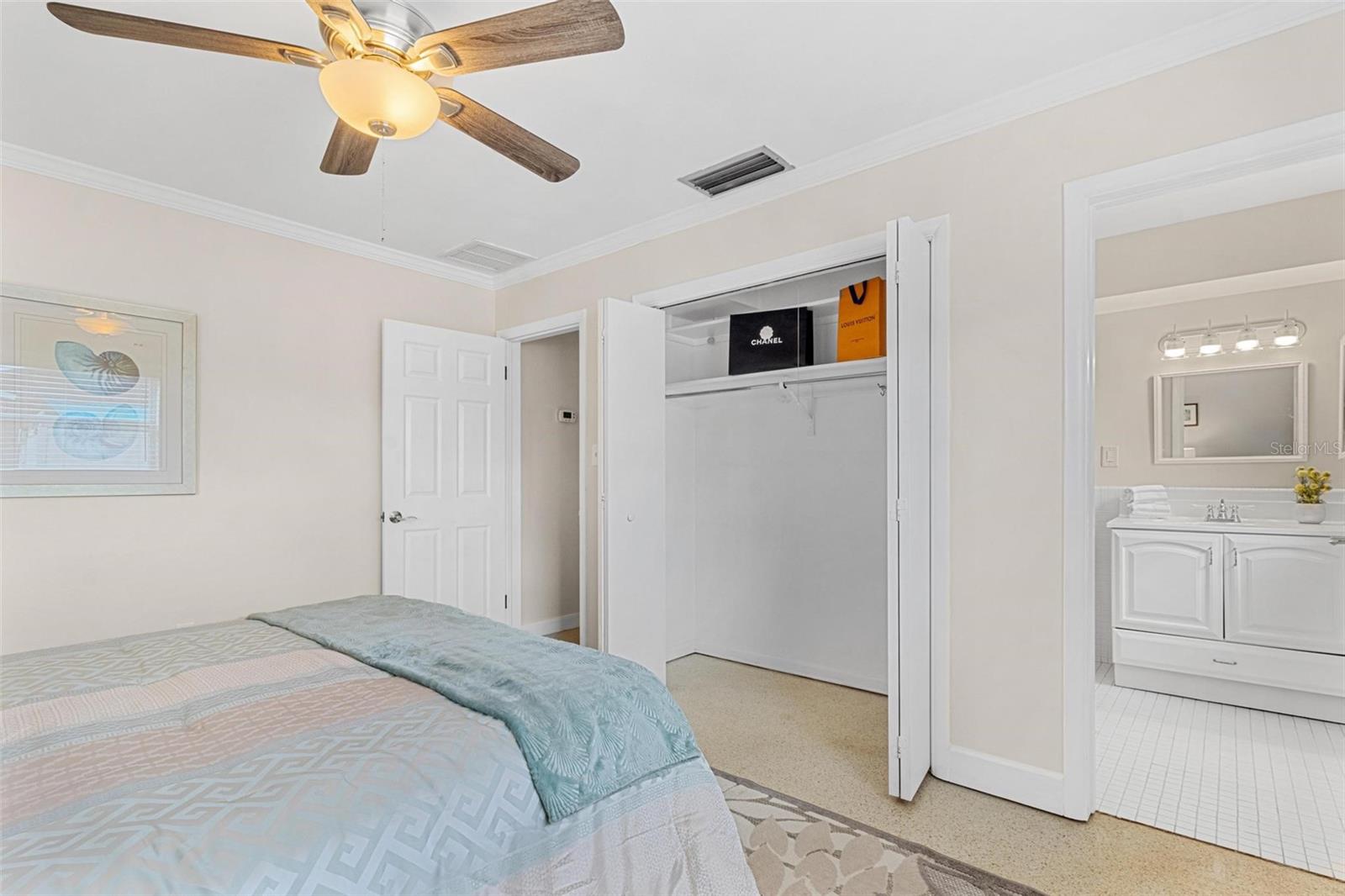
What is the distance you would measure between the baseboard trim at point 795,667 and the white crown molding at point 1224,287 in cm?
257

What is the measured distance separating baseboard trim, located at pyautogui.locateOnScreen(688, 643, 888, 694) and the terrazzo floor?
0.60ft

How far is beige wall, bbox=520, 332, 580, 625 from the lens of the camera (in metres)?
4.68

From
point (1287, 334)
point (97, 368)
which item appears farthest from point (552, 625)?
point (1287, 334)

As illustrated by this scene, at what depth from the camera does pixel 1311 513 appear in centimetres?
331

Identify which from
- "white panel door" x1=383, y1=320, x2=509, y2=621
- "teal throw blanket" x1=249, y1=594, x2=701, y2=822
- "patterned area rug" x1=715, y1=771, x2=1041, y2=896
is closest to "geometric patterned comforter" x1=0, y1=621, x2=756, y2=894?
"teal throw blanket" x1=249, y1=594, x2=701, y2=822

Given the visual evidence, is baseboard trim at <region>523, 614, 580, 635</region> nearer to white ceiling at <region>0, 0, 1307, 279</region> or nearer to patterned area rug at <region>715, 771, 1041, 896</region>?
patterned area rug at <region>715, 771, 1041, 896</region>

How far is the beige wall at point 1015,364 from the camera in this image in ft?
7.30

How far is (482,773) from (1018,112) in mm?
2666

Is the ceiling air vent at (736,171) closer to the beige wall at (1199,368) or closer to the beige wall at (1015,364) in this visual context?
the beige wall at (1015,364)

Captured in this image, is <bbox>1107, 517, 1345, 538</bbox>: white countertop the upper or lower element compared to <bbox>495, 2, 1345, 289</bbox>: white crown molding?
lower

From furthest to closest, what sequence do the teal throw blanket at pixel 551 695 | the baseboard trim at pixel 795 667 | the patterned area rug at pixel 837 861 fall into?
1. the baseboard trim at pixel 795 667
2. the patterned area rug at pixel 837 861
3. the teal throw blanket at pixel 551 695

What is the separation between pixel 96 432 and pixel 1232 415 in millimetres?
5686

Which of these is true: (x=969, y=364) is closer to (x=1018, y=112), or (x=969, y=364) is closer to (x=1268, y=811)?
(x=1018, y=112)

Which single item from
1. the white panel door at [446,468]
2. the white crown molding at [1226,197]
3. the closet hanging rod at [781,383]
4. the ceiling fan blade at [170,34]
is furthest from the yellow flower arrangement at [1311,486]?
the ceiling fan blade at [170,34]
